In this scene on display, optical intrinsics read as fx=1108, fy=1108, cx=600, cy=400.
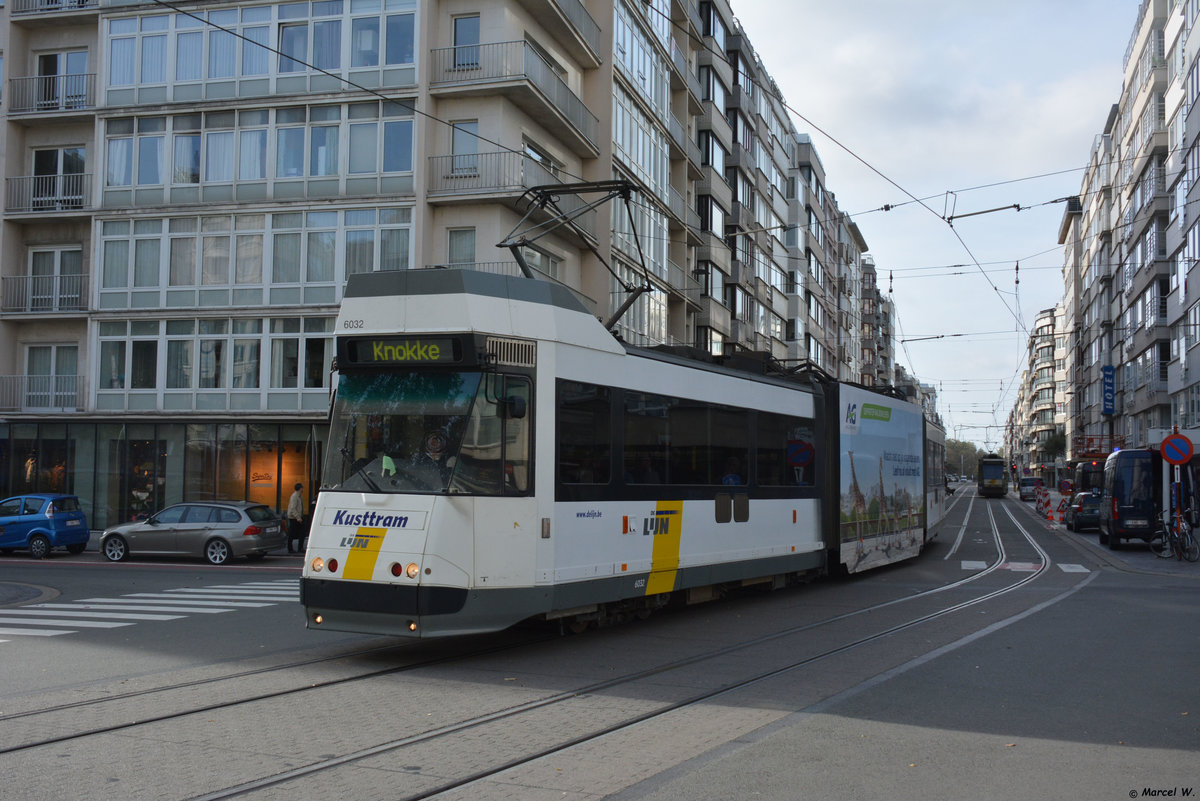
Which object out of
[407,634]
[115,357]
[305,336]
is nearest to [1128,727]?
[407,634]

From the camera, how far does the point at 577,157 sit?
3406 cm

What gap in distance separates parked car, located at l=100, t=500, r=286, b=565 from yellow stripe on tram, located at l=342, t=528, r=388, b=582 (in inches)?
613

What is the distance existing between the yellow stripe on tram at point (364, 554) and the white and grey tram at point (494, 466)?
0.04ft

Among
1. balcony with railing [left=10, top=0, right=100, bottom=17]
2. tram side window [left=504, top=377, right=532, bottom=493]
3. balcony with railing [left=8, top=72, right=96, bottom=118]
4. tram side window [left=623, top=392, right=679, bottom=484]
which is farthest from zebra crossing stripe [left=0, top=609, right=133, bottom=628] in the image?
balcony with railing [left=10, top=0, right=100, bottom=17]

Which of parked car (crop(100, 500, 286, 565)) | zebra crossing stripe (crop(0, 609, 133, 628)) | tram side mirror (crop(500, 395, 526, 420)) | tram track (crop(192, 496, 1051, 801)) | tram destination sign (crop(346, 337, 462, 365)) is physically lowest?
zebra crossing stripe (crop(0, 609, 133, 628))

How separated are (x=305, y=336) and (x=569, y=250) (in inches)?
319

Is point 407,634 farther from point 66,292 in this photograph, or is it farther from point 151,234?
point 66,292

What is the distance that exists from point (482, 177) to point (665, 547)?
60.5 ft

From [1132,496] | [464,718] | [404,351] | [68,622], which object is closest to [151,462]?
[68,622]

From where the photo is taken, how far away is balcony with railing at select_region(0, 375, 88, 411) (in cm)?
3312

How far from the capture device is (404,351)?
1067cm

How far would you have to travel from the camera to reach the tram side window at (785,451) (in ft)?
51.8

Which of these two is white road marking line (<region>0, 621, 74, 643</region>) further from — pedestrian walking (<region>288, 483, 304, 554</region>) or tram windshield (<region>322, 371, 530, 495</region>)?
pedestrian walking (<region>288, 483, 304, 554</region>)

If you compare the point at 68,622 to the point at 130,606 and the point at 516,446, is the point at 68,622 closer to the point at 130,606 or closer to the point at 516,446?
the point at 130,606
